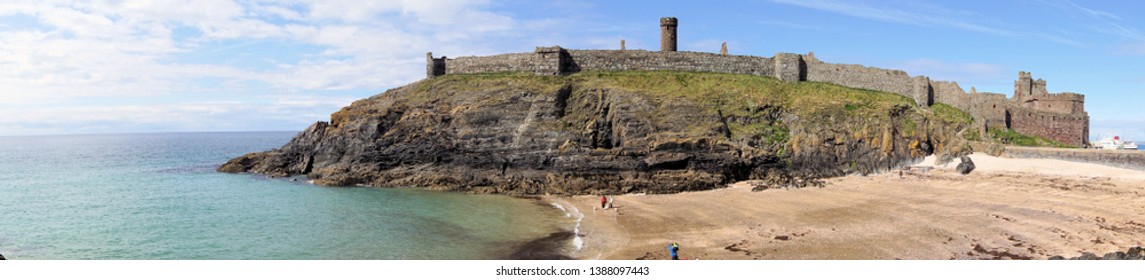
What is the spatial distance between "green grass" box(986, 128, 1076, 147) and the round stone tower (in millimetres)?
23358

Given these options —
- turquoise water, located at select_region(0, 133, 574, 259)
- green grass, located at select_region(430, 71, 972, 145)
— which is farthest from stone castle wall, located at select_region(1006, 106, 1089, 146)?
turquoise water, located at select_region(0, 133, 574, 259)

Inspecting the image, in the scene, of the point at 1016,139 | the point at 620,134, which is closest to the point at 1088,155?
the point at 1016,139

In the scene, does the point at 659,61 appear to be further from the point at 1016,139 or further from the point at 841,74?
the point at 1016,139

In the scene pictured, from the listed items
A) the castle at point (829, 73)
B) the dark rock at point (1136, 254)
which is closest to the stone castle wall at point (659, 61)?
the castle at point (829, 73)

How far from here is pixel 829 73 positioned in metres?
49.9

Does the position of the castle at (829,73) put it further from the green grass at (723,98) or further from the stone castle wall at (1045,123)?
the green grass at (723,98)

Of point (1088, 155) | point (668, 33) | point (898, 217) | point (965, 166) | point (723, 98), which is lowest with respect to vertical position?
point (898, 217)

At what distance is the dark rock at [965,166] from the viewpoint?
120 ft

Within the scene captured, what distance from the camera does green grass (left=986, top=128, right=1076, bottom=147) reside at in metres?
42.7

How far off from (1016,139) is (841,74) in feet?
41.4

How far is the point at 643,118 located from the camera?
40500mm

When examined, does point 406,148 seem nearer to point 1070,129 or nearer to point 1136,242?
point 1136,242

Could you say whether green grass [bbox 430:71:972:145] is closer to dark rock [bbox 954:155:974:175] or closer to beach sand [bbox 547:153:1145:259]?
dark rock [bbox 954:155:974:175]

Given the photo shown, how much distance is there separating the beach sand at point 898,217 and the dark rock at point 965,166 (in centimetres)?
55
